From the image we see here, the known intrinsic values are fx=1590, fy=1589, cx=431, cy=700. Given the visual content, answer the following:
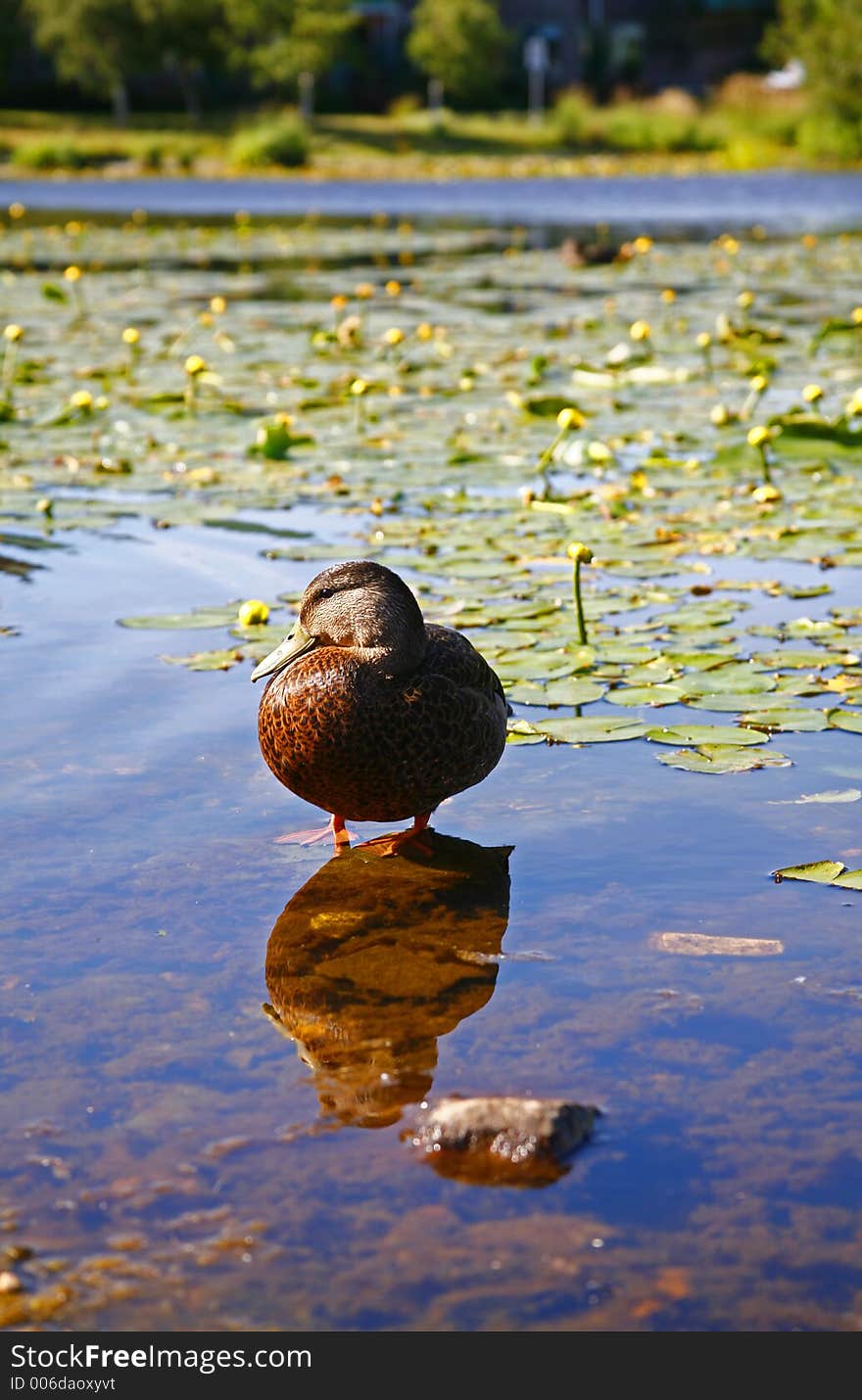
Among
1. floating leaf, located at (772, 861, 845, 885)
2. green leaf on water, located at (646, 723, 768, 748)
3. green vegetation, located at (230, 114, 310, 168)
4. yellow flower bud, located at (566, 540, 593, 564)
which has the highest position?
green vegetation, located at (230, 114, 310, 168)

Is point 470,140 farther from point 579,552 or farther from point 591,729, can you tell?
point 591,729

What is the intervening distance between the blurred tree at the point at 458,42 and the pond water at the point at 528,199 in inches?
512

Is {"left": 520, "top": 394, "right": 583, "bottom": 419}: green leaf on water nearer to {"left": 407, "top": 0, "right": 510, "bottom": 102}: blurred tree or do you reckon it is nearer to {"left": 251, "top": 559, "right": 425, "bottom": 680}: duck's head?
{"left": 251, "top": 559, "right": 425, "bottom": 680}: duck's head

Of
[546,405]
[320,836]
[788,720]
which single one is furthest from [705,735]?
[546,405]

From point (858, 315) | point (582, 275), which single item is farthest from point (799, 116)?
point (858, 315)

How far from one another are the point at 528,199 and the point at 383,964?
102 feet

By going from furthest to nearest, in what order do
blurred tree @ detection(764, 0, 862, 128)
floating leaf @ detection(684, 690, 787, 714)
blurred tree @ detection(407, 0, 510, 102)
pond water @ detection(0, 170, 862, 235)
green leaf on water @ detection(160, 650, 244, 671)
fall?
blurred tree @ detection(407, 0, 510, 102) < blurred tree @ detection(764, 0, 862, 128) < pond water @ detection(0, 170, 862, 235) < green leaf on water @ detection(160, 650, 244, 671) < floating leaf @ detection(684, 690, 787, 714)

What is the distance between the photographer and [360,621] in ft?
10.7

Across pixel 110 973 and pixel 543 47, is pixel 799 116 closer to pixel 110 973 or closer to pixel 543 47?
pixel 543 47

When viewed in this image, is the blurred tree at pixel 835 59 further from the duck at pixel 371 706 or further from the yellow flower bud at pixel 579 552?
the duck at pixel 371 706

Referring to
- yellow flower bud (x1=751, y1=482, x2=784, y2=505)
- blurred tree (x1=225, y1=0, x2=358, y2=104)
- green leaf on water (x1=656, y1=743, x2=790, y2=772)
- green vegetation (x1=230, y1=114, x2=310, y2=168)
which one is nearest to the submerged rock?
green leaf on water (x1=656, y1=743, x2=790, y2=772)

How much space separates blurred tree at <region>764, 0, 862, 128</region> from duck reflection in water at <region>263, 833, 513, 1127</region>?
35045 millimetres

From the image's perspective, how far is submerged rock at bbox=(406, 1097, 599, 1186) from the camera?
2244 millimetres
